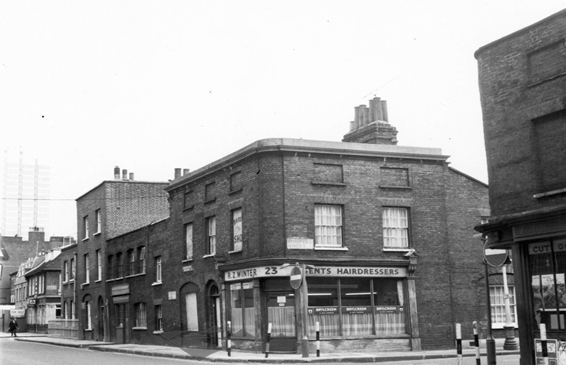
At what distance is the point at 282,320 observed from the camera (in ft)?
89.2

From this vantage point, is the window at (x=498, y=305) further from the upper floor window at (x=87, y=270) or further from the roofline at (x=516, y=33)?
the upper floor window at (x=87, y=270)

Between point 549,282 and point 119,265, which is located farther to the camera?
point 119,265

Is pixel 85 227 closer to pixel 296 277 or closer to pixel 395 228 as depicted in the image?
pixel 395 228

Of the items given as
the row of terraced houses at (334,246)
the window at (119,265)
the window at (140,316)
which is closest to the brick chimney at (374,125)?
the row of terraced houses at (334,246)

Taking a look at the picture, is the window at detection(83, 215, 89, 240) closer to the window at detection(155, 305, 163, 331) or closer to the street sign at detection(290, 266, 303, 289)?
the window at detection(155, 305, 163, 331)

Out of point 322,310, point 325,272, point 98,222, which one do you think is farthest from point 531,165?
point 98,222

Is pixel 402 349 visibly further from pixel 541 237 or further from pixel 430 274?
pixel 541 237

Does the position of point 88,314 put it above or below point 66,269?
below

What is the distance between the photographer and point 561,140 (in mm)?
16422

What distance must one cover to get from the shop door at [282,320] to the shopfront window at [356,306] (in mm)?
709

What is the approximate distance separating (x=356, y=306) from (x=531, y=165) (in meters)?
12.5

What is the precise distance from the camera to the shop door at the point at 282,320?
26875 mm

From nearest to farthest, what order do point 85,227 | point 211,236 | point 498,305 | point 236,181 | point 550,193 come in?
1. point 550,193
2. point 236,181
3. point 498,305
4. point 211,236
5. point 85,227

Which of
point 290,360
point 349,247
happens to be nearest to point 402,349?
point 349,247
